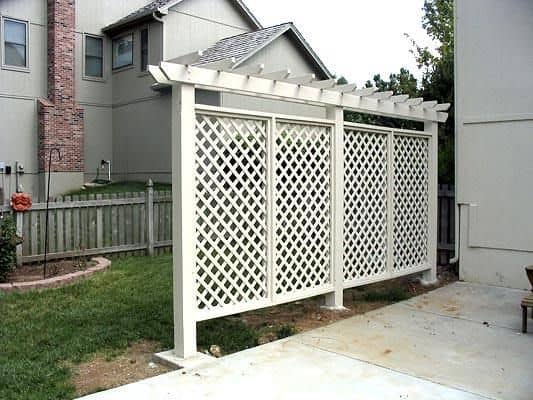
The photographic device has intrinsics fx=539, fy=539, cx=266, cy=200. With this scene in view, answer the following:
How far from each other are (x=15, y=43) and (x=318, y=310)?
13108 millimetres

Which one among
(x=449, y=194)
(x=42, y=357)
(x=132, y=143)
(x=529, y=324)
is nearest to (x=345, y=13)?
(x=132, y=143)

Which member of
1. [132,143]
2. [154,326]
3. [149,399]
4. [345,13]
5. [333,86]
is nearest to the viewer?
[149,399]

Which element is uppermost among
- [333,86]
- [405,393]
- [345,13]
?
[345,13]

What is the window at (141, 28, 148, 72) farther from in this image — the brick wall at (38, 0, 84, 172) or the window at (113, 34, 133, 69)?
the brick wall at (38, 0, 84, 172)

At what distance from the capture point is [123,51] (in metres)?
16.8

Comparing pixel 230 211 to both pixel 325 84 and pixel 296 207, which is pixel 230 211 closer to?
pixel 296 207

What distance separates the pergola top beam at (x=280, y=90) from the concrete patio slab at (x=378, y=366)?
2.30 metres

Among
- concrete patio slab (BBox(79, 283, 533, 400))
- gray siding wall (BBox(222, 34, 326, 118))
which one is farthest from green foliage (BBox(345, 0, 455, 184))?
concrete patio slab (BBox(79, 283, 533, 400))

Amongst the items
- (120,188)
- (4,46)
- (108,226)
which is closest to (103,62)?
(4,46)

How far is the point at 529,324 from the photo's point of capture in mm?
5480

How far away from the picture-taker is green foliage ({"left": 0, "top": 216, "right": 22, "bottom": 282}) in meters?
7.07

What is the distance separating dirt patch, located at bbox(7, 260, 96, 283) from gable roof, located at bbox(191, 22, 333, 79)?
7.63 metres

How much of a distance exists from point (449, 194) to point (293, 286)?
3.87 meters

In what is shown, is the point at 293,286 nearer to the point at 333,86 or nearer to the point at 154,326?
the point at 154,326
